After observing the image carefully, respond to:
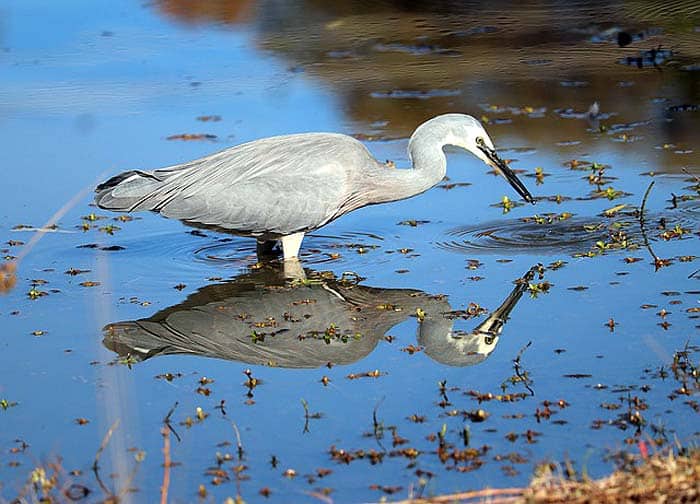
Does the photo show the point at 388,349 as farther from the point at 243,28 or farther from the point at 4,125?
the point at 243,28

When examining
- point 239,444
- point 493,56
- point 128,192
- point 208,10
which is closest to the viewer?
point 239,444

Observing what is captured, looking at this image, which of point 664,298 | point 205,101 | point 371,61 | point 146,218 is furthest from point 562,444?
point 371,61

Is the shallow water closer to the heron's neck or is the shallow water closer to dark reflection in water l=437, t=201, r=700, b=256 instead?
dark reflection in water l=437, t=201, r=700, b=256

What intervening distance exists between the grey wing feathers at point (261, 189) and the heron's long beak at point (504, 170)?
753 mm

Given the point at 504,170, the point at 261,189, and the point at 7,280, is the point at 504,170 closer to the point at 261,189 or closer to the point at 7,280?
the point at 261,189

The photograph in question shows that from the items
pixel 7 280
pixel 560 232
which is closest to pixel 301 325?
pixel 560 232

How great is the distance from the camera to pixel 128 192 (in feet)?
27.7

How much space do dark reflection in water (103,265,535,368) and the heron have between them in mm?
472

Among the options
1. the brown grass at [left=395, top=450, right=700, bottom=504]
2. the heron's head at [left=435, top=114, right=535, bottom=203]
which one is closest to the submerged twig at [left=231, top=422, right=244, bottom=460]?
the brown grass at [left=395, top=450, right=700, bottom=504]

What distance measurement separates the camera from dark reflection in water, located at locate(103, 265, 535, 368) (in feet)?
22.4

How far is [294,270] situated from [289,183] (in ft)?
1.80

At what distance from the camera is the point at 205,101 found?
12.8m

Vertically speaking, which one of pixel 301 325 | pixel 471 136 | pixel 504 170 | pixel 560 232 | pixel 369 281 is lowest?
pixel 560 232

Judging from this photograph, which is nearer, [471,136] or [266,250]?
[471,136]
